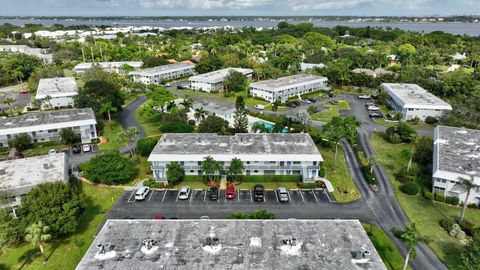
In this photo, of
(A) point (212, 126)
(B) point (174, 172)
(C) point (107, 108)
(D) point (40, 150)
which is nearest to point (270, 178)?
(B) point (174, 172)

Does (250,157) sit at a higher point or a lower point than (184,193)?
higher

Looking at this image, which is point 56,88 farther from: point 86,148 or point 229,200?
point 229,200

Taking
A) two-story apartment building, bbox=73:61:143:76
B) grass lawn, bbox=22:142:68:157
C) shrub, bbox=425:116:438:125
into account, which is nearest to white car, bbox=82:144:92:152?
grass lawn, bbox=22:142:68:157

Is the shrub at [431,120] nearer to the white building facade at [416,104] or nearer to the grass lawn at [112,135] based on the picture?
the white building facade at [416,104]

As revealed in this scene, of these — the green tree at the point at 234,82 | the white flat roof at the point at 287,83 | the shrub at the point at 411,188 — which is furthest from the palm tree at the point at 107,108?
the shrub at the point at 411,188

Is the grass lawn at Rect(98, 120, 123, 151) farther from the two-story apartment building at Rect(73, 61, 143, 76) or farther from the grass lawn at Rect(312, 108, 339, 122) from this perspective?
the two-story apartment building at Rect(73, 61, 143, 76)

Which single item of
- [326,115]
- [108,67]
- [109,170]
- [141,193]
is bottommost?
[141,193]

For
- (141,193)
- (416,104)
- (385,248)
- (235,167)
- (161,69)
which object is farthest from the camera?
(161,69)

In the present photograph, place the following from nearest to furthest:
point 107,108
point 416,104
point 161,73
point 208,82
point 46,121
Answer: point 46,121 < point 107,108 < point 416,104 < point 208,82 < point 161,73

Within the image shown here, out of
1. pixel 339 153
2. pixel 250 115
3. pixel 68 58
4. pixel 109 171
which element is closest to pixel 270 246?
pixel 109 171
